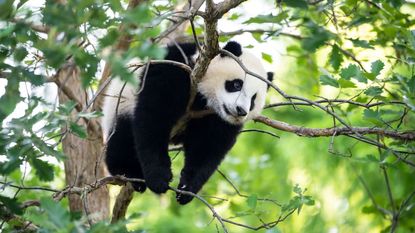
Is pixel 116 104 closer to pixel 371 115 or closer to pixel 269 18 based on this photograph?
pixel 269 18

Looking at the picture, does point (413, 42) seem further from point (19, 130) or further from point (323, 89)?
point (323, 89)

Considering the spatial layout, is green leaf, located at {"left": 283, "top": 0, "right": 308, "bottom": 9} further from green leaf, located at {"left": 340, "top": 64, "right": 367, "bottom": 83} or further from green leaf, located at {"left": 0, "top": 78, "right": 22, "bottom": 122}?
green leaf, located at {"left": 0, "top": 78, "right": 22, "bottom": 122}

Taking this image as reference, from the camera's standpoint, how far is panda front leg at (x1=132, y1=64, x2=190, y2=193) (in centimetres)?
482

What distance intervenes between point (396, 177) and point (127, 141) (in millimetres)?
4610

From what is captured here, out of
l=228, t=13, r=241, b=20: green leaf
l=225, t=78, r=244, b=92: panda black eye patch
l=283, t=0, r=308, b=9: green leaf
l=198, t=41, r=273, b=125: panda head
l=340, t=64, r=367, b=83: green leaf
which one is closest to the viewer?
l=283, t=0, r=308, b=9: green leaf

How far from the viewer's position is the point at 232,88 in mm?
5145

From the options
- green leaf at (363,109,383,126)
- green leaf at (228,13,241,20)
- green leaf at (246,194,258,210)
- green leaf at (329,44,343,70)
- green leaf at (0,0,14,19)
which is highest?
green leaf at (0,0,14,19)

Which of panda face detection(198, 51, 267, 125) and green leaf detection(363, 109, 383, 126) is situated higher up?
green leaf detection(363, 109, 383, 126)

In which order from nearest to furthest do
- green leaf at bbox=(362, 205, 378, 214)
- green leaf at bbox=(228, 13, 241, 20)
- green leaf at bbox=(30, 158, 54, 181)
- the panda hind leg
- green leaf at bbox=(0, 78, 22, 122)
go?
green leaf at bbox=(0, 78, 22, 122), green leaf at bbox=(30, 158, 54, 181), the panda hind leg, green leaf at bbox=(228, 13, 241, 20), green leaf at bbox=(362, 205, 378, 214)

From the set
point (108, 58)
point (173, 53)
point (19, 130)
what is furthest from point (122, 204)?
point (108, 58)

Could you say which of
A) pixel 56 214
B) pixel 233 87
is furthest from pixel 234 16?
pixel 56 214

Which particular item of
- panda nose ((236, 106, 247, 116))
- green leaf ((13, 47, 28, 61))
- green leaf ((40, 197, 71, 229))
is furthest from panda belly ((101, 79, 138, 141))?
green leaf ((40, 197, 71, 229))

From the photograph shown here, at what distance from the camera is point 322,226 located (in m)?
10.2

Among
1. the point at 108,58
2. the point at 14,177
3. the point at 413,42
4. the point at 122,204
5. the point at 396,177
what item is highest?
the point at 108,58
